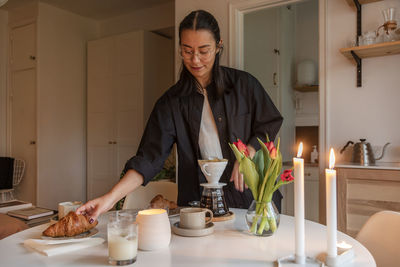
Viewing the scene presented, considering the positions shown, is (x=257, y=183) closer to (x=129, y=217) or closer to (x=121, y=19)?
(x=129, y=217)

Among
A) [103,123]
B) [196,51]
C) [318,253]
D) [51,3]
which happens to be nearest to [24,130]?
[103,123]

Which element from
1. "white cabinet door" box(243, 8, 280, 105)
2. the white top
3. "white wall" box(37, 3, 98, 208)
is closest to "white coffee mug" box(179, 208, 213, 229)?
the white top

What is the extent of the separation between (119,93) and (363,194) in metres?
3.39

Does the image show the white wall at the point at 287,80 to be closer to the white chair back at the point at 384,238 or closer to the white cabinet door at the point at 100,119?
the white cabinet door at the point at 100,119

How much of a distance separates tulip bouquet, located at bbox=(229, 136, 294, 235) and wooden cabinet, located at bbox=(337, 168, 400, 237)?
3.98 ft

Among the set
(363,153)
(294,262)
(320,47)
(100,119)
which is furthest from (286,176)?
(100,119)

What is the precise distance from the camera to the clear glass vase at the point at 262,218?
1.02 m

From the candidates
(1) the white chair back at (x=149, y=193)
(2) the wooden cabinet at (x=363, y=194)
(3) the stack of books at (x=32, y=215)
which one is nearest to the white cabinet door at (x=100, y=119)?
(3) the stack of books at (x=32, y=215)

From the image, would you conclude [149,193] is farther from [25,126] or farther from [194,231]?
[25,126]

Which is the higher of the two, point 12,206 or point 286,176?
point 286,176

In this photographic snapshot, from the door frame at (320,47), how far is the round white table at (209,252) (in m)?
1.42

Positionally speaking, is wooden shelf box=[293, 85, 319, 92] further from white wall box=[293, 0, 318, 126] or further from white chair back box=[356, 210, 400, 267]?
white chair back box=[356, 210, 400, 267]

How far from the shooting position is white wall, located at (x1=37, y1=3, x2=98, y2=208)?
442 cm

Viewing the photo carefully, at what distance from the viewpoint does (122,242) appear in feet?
2.71
